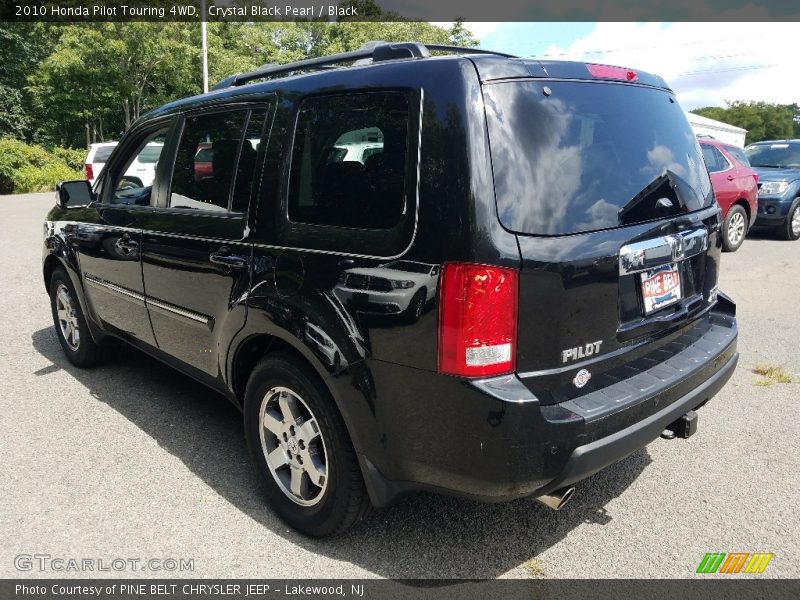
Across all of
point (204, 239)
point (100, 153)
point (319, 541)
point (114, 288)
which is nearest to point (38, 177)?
point (100, 153)

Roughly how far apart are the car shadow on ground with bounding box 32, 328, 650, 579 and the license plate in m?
1.03

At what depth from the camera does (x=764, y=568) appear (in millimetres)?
2598

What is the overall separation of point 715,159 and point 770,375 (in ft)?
20.2

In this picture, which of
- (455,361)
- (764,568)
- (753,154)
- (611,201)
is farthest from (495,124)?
(753,154)

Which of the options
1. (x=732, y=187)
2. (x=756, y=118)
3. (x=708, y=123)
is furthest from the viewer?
(x=756, y=118)

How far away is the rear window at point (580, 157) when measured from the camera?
2191 mm

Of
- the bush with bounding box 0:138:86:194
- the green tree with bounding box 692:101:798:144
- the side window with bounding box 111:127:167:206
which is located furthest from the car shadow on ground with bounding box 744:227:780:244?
the green tree with bounding box 692:101:798:144

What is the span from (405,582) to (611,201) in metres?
1.66

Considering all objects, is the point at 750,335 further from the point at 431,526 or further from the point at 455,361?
the point at 455,361

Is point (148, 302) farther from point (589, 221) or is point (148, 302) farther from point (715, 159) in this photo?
point (715, 159)

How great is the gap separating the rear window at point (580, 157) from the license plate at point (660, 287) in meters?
0.22

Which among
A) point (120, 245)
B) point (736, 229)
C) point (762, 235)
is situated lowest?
point (762, 235)

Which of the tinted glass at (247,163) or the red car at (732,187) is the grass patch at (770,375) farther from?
the red car at (732,187)

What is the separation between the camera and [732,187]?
982cm
